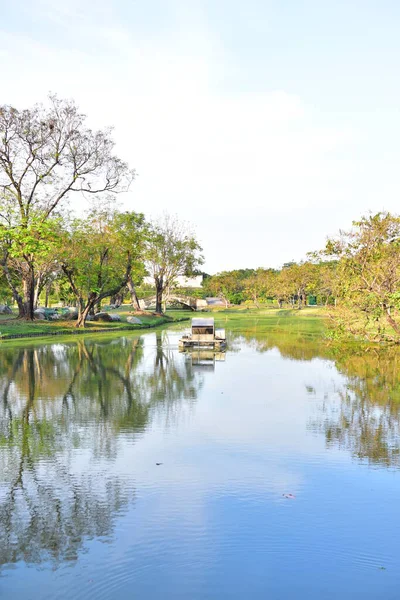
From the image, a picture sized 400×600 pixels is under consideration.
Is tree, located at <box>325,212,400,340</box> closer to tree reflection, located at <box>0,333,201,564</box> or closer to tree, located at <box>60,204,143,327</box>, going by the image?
tree reflection, located at <box>0,333,201,564</box>

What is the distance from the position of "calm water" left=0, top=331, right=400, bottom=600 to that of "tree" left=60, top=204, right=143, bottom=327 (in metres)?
30.9

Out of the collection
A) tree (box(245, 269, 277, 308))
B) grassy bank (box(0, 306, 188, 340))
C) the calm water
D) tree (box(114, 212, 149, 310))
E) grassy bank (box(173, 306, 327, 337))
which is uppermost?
tree (box(114, 212, 149, 310))

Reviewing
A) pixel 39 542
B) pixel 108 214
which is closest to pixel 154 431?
pixel 39 542

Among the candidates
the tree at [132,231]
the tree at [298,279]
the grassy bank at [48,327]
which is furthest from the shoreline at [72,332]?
the tree at [298,279]

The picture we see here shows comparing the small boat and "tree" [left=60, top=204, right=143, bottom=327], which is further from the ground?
"tree" [left=60, top=204, right=143, bottom=327]

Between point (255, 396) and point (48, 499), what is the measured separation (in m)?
10.3

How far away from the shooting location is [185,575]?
683cm

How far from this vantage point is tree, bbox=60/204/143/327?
163 feet

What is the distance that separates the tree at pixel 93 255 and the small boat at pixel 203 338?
604 inches

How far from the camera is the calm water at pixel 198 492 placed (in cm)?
681

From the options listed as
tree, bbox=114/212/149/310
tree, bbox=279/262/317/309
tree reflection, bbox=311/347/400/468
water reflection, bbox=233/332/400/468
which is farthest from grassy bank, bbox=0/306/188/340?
tree, bbox=279/262/317/309

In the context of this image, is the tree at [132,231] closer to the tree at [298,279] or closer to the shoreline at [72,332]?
the shoreline at [72,332]

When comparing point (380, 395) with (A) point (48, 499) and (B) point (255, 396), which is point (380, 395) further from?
(A) point (48, 499)

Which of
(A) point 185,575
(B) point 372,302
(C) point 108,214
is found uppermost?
(C) point 108,214
